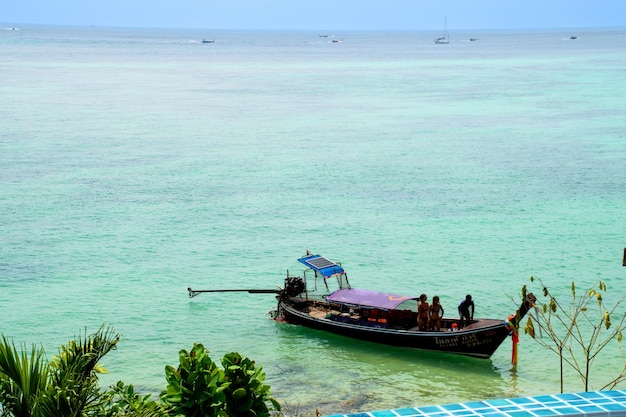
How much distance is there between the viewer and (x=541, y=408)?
529cm

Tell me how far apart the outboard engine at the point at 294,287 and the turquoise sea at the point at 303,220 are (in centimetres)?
92

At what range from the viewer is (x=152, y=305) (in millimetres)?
23828

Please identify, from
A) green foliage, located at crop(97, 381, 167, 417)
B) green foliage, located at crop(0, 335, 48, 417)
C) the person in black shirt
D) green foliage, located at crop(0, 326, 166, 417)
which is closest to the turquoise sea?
the person in black shirt

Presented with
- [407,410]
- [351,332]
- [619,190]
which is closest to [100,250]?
[351,332]

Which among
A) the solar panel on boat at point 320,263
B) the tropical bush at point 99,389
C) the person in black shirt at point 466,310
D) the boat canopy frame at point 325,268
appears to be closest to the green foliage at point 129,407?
the tropical bush at point 99,389

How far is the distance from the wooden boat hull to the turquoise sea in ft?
1.13

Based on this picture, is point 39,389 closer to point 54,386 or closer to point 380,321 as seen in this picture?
point 54,386

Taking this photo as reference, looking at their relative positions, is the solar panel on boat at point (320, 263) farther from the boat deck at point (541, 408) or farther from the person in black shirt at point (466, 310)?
the boat deck at point (541, 408)

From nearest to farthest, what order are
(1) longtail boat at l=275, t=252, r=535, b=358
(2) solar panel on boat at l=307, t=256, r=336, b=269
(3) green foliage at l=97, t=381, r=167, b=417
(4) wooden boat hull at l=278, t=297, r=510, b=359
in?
(3) green foliage at l=97, t=381, r=167, b=417 < (4) wooden boat hull at l=278, t=297, r=510, b=359 < (1) longtail boat at l=275, t=252, r=535, b=358 < (2) solar panel on boat at l=307, t=256, r=336, b=269

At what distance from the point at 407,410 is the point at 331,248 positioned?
76.8ft

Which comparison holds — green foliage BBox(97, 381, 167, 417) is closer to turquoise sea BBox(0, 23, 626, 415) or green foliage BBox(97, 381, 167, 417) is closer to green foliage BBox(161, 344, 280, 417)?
green foliage BBox(161, 344, 280, 417)

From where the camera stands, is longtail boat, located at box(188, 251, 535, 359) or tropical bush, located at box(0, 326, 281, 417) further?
longtail boat, located at box(188, 251, 535, 359)

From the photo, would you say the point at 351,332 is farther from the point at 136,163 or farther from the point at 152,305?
the point at 136,163

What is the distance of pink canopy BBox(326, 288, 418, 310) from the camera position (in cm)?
1892
